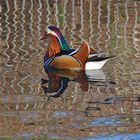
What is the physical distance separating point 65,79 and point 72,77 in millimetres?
159

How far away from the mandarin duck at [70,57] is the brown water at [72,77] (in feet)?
0.54

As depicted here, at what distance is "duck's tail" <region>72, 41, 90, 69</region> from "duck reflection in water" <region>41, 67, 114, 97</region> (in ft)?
0.51

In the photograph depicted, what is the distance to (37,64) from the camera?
12.0 metres

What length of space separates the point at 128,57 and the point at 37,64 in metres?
1.34

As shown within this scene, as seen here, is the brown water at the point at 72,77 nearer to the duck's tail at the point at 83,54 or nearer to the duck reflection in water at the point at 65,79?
the duck reflection in water at the point at 65,79

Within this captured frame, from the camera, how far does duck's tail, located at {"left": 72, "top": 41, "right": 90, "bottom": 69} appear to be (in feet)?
38.0

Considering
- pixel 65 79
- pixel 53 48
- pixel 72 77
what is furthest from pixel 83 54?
pixel 53 48

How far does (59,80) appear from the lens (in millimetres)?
11188

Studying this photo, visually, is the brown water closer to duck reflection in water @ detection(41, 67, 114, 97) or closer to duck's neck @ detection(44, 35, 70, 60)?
duck reflection in water @ detection(41, 67, 114, 97)

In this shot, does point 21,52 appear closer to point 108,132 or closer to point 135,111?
point 135,111

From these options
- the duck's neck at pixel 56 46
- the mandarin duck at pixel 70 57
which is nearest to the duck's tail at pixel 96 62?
the mandarin duck at pixel 70 57

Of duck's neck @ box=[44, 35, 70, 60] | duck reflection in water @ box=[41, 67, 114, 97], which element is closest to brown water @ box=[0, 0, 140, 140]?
duck reflection in water @ box=[41, 67, 114, 97]

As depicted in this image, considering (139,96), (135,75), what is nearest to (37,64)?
(135,75)

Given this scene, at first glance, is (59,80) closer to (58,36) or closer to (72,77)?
(72,77)
